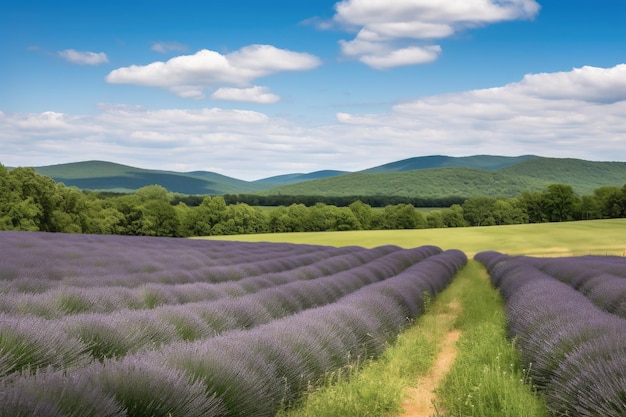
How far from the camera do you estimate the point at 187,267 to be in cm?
1278

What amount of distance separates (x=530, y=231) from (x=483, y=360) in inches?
1515

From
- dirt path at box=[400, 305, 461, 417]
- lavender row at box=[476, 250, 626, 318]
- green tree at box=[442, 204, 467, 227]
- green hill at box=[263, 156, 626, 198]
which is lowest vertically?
green tree at box=[442, 204, 467, 227]

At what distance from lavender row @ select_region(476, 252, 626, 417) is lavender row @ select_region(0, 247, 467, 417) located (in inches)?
67.6

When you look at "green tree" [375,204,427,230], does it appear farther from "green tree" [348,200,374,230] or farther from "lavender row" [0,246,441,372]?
"lavender row" [0,246,441,372]

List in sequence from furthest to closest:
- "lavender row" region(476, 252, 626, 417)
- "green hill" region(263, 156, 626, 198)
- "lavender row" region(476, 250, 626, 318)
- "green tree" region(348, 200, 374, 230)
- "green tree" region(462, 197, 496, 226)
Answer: "green hill" region(263, 156, 626, 198)
"green tree" region(462, 197, 496, 226)
"green tree" region(348, 200, 374, 230)
"lavender row" region(476, 250, 626, 318)
"lavender row" region(476, 252, 626, 417)

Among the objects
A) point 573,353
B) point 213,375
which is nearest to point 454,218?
point 573,353

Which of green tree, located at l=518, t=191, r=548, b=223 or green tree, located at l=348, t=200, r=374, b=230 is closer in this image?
green tree, located at l=518, t=191, r=548, b=223

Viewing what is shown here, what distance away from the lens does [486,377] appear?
4598 mm

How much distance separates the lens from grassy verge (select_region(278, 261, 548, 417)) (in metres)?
4.13

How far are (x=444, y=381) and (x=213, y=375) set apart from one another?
306 centimetres

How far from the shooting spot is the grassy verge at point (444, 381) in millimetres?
4129

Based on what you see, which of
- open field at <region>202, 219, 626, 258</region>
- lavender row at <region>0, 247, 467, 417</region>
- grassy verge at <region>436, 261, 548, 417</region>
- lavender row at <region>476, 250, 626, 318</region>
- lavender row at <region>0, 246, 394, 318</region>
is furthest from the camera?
open field at <region>202, 219, 626, 258</region>

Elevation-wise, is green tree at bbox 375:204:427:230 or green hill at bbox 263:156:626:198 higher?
green hill at bbox 263:156:626:198

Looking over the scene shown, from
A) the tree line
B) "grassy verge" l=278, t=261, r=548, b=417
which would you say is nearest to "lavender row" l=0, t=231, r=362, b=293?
"grassy verge" l=278, t=261, r=548, b=417
